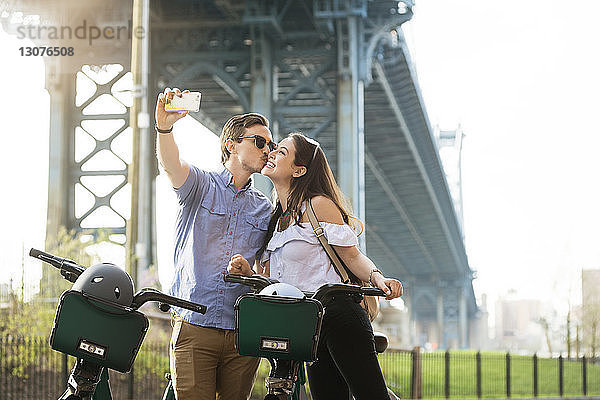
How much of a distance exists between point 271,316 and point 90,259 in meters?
11.6

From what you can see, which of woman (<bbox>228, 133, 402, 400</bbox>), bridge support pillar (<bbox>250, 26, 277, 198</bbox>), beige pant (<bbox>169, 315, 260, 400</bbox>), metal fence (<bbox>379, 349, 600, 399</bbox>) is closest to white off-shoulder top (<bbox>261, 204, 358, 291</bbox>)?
woman (<bbox>228, 133, 402, 400</bbox>)

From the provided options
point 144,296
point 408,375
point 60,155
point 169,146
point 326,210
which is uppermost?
point 60,155

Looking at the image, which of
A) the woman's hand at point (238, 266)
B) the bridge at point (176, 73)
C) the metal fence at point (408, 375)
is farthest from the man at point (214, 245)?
the bridge at point (176, 73)

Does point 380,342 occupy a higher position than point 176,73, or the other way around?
point 176,73

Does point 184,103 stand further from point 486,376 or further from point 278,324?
point 486,376

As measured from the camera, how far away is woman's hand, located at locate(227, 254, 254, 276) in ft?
11.3

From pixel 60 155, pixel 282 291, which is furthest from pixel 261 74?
pixel 282 291

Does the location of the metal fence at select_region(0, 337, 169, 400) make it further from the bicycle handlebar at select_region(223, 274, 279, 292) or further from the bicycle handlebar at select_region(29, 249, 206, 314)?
the bicycle handlebar at select_region(223, 274, 279, 292)

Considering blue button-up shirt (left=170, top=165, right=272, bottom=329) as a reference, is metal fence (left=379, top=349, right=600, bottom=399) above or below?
below

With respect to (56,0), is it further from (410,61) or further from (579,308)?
(579,308)

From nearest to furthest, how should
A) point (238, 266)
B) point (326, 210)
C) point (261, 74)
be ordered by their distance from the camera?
point (238, 266)
point (326, 210)
point (261, 74)

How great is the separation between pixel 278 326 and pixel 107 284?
22.4 inches

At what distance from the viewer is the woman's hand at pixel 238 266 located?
11.3 ft

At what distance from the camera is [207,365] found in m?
3.57
